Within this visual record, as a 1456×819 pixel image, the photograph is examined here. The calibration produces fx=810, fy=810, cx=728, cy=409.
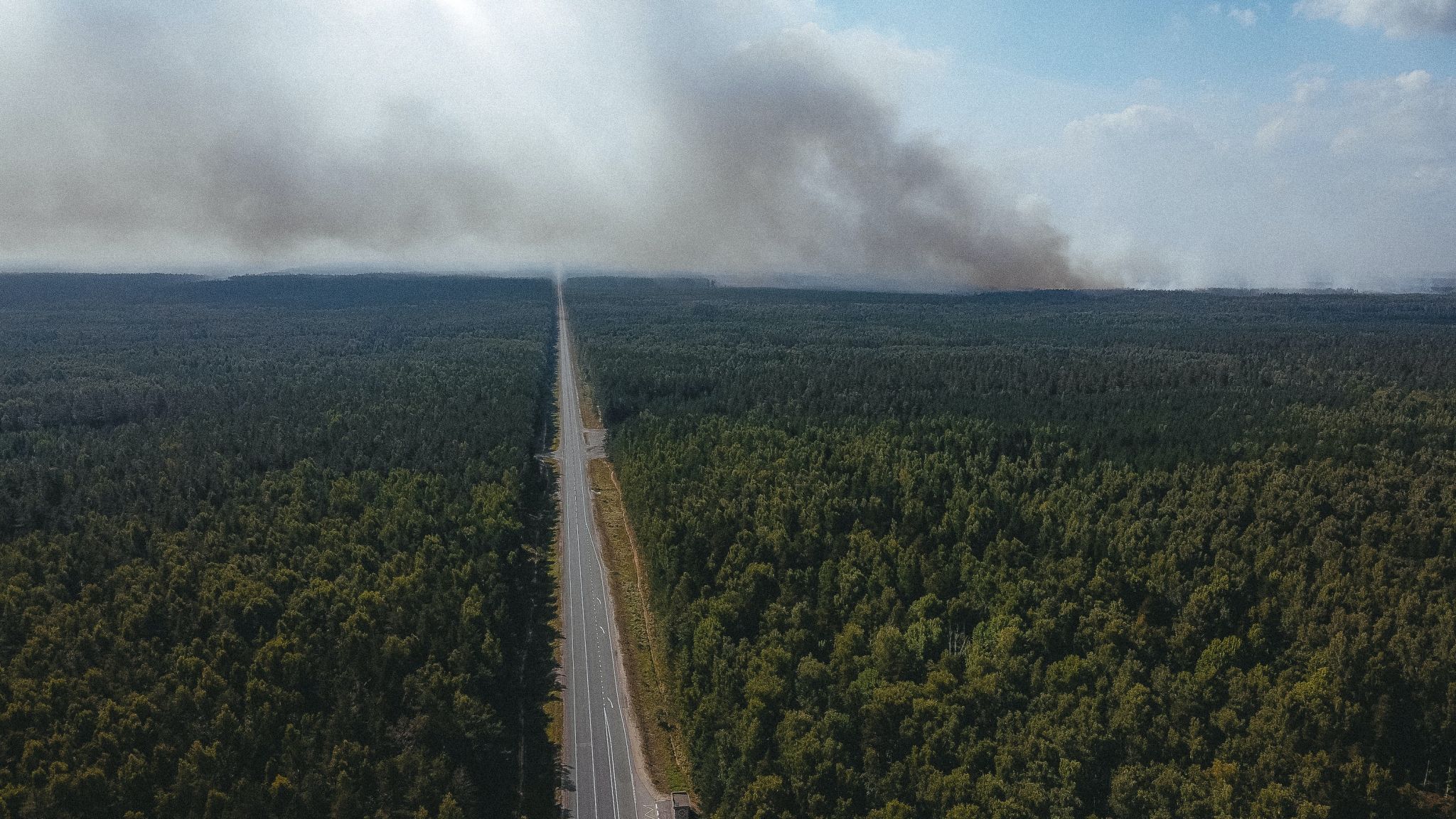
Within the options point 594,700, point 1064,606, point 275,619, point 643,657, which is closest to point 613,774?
point 594,700

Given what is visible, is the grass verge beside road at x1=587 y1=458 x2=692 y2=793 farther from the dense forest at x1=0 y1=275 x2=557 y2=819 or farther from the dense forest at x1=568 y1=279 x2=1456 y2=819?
the dense forest at x1=0 y1=275 x2=557 y2=819

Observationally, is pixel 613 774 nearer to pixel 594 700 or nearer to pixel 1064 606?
pixel 594 700

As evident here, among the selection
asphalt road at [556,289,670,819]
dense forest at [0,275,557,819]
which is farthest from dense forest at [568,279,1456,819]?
dense forest at [0,275,557,819]

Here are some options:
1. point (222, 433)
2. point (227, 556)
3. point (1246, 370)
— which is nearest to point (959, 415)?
point (1246, 370)

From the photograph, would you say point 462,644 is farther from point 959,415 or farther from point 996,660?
point 959,415

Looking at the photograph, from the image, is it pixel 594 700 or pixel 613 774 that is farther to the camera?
pixel 594 700
